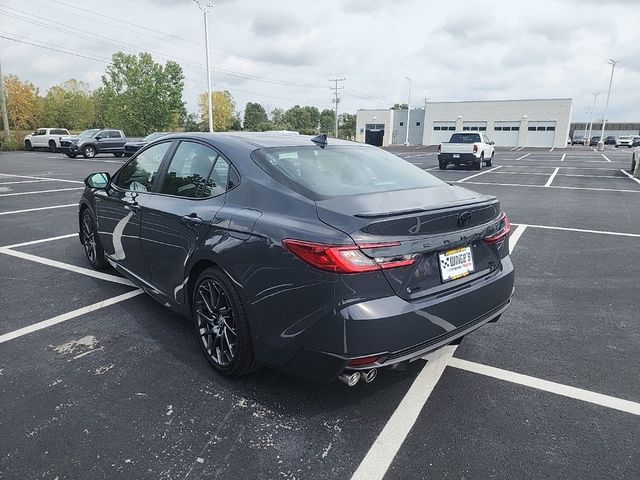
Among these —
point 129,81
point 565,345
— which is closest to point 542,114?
point 129,81

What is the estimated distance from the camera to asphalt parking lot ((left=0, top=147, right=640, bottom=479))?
2.28 m

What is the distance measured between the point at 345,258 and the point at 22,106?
77.9 metres

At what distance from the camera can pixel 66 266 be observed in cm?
543

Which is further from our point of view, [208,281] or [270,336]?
[208,281]

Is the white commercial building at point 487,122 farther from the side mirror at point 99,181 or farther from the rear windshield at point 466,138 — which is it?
the side mirror at point 99,181

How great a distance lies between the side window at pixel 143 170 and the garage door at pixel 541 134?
65676mm

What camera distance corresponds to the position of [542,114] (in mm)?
60156

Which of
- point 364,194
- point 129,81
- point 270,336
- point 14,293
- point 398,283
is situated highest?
point 129,81

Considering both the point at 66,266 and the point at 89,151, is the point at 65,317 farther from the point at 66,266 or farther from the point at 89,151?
the point at 89,151

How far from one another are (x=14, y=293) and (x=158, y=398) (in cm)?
275

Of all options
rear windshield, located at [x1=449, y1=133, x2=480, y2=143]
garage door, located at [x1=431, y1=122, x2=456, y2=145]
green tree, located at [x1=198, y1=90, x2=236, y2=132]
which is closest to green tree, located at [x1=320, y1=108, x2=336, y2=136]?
green tree, located at [x1=198, y1=90, x2=236, y2=132]

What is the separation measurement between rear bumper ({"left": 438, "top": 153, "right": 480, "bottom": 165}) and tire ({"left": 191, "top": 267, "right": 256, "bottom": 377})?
19954 millimetres

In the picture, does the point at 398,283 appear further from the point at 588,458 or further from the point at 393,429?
the point at 588,458

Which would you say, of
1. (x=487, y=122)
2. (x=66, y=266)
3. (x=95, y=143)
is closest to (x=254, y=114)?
(x=487, y=122)
